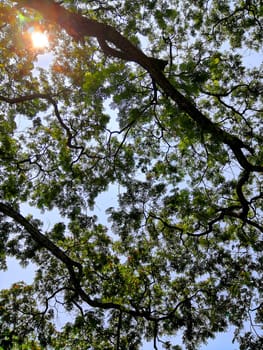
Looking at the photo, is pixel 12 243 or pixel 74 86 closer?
pixel 12 243

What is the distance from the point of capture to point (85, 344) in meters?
7.45

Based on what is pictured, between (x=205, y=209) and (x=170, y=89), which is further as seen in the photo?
(x=205, y=209)

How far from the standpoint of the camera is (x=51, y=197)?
24.9 feet

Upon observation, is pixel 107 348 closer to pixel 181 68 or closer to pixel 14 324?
pixel 14 324

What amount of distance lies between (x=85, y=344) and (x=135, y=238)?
8.72 ft

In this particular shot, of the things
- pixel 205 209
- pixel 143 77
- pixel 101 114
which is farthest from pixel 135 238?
pixel 143 77

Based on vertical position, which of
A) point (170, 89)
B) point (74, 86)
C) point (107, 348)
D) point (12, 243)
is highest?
point (74, 86)

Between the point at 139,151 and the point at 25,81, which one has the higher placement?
the point at 25,81

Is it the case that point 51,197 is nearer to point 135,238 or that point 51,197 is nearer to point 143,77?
point 135,238

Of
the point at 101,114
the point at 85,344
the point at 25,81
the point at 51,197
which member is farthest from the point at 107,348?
the point at 25,81

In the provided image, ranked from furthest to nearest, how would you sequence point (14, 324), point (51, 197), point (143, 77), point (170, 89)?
point (51, 197)
point (14, 324)
point (143, 77)
point (170, 89)

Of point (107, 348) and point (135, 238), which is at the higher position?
point (135, 238)

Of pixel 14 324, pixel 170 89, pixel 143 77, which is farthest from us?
pixel 14 324

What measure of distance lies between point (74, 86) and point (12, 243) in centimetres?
394
